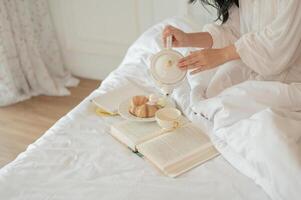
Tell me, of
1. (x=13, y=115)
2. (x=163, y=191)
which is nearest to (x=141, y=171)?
(x=163, y=191)

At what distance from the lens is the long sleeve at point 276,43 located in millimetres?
1210

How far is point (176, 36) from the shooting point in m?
1.50

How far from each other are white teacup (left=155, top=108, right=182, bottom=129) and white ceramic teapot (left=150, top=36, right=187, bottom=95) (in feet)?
0.34

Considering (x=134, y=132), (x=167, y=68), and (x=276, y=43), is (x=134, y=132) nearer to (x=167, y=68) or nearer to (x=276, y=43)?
(x=167, y=68)

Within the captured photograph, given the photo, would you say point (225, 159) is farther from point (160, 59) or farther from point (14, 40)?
point (14, 40)

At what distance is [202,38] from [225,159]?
563mm

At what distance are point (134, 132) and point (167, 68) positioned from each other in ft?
0.82

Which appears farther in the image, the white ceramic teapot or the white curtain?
the white curtain

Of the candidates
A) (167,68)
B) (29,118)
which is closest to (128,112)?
(167,68)

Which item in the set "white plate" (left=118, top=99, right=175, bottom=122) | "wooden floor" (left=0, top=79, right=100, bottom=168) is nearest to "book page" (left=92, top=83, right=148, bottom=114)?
"white plate" (left=118, top=99, right=175, bottom=122)

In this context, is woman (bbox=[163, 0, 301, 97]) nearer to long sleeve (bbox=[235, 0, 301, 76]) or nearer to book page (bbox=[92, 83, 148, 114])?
long sleeve (bbox=[235, 0, 301, 76])

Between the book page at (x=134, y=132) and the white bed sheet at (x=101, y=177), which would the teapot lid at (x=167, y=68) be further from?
the white bed sheet at (x=101, y=177)

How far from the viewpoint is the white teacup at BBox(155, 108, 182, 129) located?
4.22ft

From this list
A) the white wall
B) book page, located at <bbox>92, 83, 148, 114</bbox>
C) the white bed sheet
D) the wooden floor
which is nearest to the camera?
the white bed sheet
